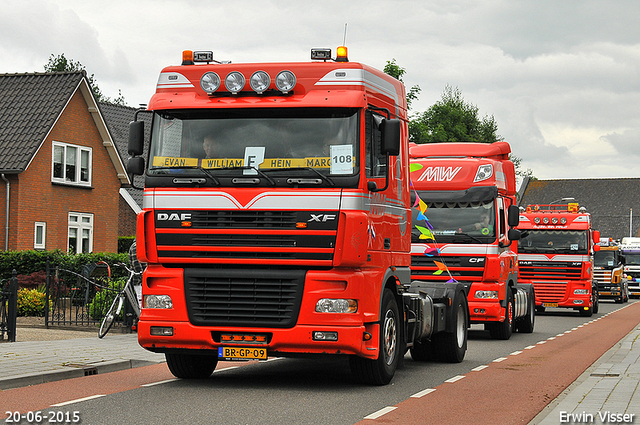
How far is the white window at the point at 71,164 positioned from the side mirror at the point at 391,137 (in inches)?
944

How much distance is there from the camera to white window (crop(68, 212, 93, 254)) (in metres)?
32.7

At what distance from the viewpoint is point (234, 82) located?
32.0 feet

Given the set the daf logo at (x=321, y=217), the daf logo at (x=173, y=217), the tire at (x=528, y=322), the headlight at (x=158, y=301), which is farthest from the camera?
the tire at (x=528, y=322)

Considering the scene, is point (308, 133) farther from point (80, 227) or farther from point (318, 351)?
point (80, 227)

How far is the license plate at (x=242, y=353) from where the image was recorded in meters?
9.45

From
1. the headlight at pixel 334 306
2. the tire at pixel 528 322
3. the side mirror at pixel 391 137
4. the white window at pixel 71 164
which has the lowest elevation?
the tire at pixel 528 322

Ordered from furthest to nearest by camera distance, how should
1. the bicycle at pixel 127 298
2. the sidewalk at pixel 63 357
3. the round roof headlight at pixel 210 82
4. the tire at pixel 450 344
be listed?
the bicycle at pixel 127 298 < the tire at pixel 450 344 < the sidewalk at pixel 63 357 < the round roof headlight at pixel 210 82

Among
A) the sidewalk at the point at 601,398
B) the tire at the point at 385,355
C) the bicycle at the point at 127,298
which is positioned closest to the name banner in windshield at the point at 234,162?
the tire at the point at 385,355

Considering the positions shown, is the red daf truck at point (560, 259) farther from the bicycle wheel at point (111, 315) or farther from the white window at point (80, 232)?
the white window at point (80, 232)

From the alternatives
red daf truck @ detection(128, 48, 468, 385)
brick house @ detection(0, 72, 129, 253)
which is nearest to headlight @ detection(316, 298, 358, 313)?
red daf truck @ detection(128, 48, 468, 385)

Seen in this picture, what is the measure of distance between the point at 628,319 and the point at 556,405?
67.6 ft

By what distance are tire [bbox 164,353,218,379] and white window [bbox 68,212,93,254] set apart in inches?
893

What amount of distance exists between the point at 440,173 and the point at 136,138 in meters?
8.35

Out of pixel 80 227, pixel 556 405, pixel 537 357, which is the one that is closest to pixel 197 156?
pixel 556 405
